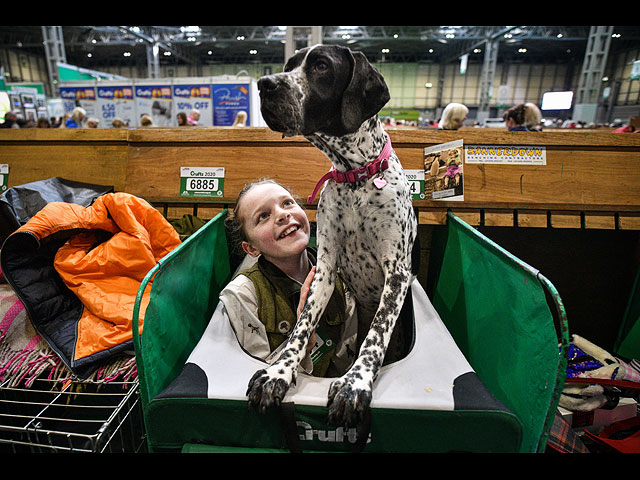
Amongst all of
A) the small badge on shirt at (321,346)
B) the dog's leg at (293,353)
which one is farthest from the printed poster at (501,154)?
the small badge on shirt at (321,346)

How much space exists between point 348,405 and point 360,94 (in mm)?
857

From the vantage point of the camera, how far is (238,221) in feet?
5.51

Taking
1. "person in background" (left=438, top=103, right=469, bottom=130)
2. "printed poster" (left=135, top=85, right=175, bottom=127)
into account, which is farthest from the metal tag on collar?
"printed poster" (left=135, top=85, right=175, bottom=127)

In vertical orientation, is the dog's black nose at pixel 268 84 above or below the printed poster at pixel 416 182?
above

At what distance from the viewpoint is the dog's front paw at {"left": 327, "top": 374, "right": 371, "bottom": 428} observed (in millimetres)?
916

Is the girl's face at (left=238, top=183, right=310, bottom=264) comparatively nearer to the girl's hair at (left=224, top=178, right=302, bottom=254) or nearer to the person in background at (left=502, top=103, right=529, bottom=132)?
the girl's hair at (left=224, top=178, right=302, bottom=254)

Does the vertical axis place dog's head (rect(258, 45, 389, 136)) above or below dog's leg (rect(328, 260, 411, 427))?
above

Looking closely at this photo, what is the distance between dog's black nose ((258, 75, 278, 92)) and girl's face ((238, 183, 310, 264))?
0.63m

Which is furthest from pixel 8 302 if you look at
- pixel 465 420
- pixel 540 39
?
pixel 540 39

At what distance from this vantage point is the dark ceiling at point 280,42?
1833 cm

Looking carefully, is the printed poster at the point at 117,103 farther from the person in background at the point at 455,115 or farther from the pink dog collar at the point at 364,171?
the pink dog collar at the point at 364,171

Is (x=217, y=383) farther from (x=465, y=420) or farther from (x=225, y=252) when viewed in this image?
(x=225, y=252)

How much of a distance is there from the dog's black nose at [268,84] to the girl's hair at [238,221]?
0.76 meters

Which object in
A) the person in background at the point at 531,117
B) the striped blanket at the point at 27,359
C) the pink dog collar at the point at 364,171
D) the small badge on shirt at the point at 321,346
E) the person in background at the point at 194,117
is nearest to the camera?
the pink dog collar at the point at 364,171
